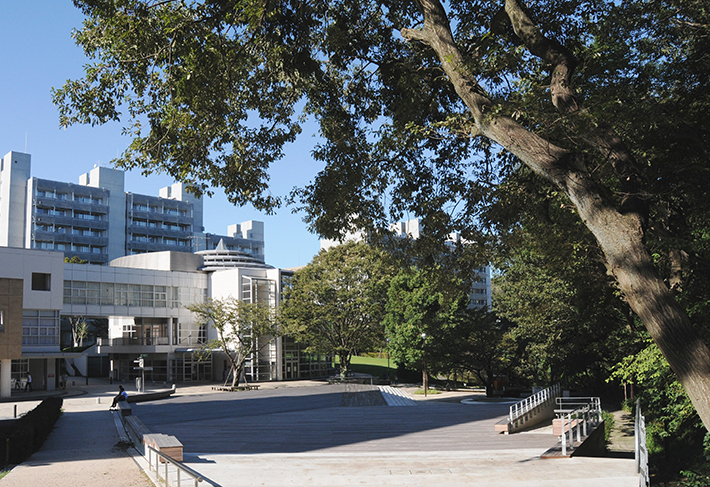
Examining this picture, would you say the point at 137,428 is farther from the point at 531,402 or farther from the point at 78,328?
the point at 78,328

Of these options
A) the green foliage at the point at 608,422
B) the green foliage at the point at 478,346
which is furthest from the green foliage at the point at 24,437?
the green foliage at the point at 478,346

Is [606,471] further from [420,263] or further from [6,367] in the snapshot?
[6,367]

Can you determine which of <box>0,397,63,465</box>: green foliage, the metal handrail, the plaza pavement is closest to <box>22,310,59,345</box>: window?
Result: the plaza pavement

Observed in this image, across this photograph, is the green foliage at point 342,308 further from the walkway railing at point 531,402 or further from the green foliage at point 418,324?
the walkway railing at point 531,402

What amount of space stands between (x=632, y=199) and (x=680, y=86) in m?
4.59

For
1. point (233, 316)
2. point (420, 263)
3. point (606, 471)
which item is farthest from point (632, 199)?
point (233, 316)

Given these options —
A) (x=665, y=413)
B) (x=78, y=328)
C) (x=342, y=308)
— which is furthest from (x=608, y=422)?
(x=78, y=328)

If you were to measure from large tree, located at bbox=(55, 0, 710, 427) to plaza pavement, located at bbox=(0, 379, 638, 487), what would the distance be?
526 cm

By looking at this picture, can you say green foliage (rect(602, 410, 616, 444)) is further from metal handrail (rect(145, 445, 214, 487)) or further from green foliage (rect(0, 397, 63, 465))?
green foliage (rect(0, 397, 63, 465))

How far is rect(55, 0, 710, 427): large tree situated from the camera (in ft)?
26.8

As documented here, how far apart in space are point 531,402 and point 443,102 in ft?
57.6

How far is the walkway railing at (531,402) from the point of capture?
76.8 ft

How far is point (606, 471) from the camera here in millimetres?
13281

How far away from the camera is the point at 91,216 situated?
10181 cm
